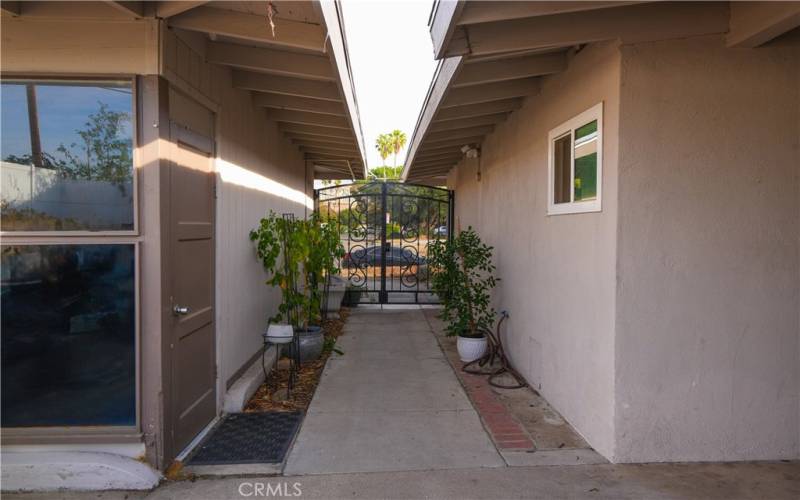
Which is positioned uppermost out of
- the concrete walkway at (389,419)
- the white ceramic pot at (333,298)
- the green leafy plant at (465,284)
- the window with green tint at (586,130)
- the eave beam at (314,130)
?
the eave beam at (314,130)

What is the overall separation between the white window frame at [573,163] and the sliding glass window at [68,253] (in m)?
3.03

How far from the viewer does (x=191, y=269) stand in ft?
12.7

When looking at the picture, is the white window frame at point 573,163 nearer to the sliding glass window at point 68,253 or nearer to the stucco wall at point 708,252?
the stucco wall at point 708,252

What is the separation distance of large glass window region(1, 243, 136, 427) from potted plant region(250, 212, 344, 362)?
2.21 meters

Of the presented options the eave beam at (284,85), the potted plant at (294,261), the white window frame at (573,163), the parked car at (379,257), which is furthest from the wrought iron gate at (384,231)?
the white window frame at (573,163)

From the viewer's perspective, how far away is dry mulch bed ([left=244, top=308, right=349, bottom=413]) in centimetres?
477

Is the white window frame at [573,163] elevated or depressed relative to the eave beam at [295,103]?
depressed

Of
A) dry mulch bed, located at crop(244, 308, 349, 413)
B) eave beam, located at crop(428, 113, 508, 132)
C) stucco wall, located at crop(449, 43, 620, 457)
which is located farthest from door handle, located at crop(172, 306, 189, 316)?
eave beam, located at crop(428, 113, 508, 132)

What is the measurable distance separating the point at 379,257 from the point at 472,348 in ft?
16.1

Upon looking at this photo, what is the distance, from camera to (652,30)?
11.2 ft

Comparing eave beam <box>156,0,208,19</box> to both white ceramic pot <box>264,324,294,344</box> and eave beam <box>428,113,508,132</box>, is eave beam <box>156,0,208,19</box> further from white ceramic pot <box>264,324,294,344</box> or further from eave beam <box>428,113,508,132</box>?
eave beam <box>428,113,508,132</box>

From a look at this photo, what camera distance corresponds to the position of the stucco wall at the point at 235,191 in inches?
152

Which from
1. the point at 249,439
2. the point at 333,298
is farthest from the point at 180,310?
the point at 333,298

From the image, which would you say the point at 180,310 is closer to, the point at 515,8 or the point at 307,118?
the point at 515,8
